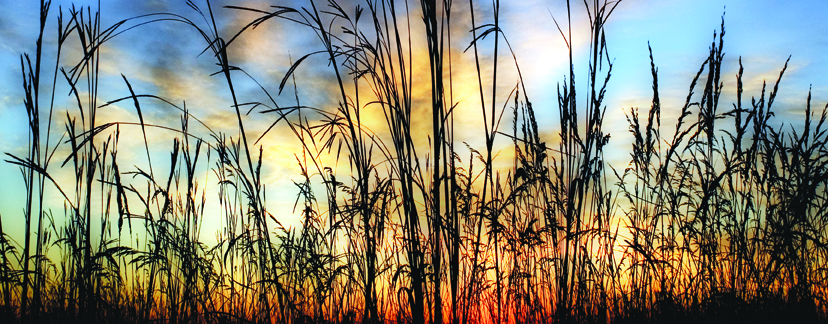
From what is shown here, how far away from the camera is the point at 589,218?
2.34 m

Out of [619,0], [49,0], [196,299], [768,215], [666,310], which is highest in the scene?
[49,0]

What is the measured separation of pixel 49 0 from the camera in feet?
5.38

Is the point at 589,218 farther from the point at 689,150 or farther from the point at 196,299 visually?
the point at 196,299

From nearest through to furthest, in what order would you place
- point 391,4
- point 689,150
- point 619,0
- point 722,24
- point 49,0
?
point 391,4 → point 619,0 → point 49,0 → point 722,24 → point 689,150

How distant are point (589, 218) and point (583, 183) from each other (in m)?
0.92

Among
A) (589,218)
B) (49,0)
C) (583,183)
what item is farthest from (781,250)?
(49,0)

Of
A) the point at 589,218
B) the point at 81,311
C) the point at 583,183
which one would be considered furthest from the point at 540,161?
the point at 81,311

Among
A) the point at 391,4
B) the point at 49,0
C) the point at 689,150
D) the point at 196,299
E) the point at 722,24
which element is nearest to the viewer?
the point at 391,4

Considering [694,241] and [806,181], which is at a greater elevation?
[806,181]

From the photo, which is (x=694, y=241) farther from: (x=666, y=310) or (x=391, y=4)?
(x=391, y=4)

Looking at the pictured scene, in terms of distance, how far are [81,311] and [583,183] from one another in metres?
1.75

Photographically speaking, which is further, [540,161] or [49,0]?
[540,161]

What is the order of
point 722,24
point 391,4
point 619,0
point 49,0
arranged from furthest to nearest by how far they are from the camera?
point 722,24 → point 49,0 → point 619,0 → point 391,4

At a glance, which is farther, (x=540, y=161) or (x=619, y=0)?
(x=540, y=161)
